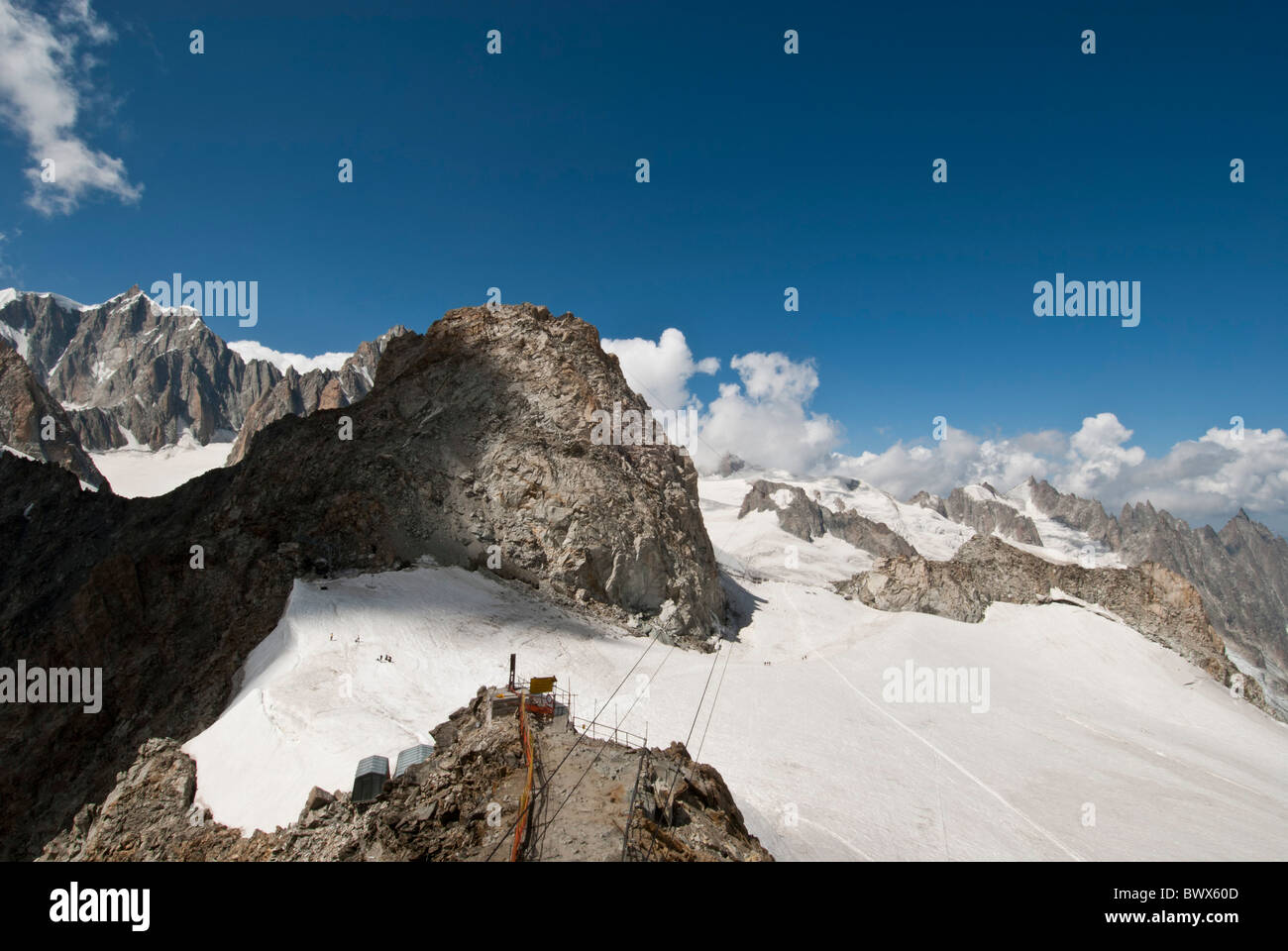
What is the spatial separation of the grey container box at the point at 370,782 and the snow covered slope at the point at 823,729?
175 cm

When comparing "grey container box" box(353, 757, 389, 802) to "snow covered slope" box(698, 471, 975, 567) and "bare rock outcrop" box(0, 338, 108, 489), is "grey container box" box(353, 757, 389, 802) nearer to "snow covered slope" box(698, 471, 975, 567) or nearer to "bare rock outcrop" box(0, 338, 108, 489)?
"bare rock outcrop" box(0, 338, 108, 489)

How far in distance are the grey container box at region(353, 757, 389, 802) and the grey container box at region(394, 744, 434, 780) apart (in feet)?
1.68

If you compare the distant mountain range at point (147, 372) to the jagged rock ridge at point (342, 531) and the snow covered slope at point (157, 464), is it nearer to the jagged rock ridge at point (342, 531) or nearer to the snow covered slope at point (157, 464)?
the snow covered slope at point (157, 464)

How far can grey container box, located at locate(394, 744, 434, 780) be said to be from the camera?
1206 centimetres

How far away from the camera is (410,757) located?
41.1 feet

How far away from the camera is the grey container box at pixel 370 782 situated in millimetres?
10867

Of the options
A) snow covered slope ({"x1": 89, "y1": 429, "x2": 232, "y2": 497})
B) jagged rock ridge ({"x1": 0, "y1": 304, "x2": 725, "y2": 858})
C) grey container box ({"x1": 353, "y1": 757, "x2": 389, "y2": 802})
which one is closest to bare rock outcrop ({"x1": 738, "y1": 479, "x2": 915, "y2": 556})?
jagged rock ridge ({"x1": 0, "y1": 304, "x2": 725, "y2": 858})

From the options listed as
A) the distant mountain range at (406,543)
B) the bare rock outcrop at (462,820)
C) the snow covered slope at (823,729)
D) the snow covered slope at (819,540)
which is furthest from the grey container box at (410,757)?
the snow covered slope at (819,540)

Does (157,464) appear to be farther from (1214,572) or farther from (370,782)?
(1214,572)

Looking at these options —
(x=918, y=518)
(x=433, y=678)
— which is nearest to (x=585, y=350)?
(x=433, y=678)

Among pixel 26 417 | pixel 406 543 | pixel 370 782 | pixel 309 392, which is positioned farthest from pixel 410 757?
pixel 309 392

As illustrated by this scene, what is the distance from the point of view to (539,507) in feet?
115

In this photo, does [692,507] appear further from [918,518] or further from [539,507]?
[918,518]
